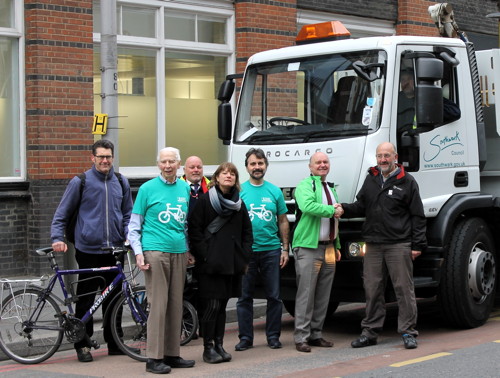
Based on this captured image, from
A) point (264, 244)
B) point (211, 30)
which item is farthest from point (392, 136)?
point (211, 30)

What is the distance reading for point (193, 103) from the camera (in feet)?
50.5

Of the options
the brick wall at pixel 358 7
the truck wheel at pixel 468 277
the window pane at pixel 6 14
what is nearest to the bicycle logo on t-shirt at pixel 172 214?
the truck wheel at pixel 468 277

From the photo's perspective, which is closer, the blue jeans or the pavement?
the pavement

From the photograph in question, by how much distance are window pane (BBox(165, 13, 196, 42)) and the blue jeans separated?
6.84 m

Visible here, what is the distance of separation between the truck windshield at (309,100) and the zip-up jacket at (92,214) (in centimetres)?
188

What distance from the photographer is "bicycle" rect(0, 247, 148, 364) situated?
28.0 feet

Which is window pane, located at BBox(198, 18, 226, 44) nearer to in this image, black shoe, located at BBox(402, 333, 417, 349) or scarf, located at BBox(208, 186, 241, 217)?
scarf, located at BBox(208, 186, 241, 217)

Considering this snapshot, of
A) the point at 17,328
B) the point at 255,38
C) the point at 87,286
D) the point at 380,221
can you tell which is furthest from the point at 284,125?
the point at 255,38

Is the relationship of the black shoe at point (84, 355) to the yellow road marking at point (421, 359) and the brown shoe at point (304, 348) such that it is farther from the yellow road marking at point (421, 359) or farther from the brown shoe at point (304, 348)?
the yellow road marking at point (421, 359)

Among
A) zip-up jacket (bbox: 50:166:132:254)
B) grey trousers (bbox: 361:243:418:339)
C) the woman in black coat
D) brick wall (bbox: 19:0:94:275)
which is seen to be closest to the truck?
grey trousers (bbox: 361:243:418:339)

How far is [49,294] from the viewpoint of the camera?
28.1ft

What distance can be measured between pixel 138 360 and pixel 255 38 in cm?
833

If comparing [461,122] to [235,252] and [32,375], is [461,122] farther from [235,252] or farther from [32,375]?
[32,375]

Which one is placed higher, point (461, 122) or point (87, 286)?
point (461, 122)
